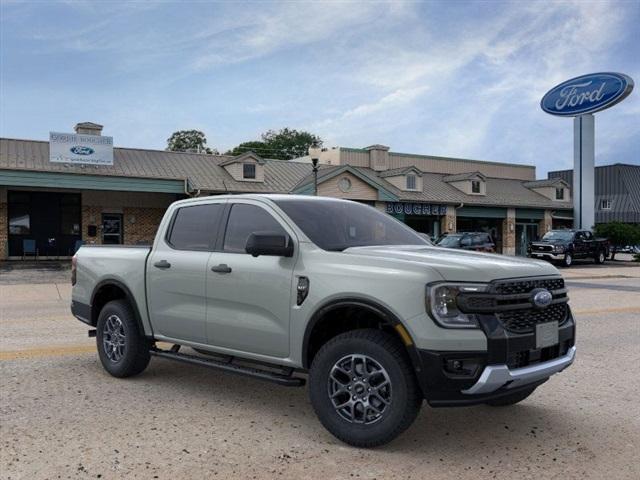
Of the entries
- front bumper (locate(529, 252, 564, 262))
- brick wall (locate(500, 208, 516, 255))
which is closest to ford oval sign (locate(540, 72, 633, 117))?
brick wall (locate(500, 208, 516, 255))

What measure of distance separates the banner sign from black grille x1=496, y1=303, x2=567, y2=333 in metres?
31.7

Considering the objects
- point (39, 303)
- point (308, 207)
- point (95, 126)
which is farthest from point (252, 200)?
point (95, 126)

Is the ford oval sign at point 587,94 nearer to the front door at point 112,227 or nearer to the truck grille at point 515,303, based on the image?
the front door at point 112,227

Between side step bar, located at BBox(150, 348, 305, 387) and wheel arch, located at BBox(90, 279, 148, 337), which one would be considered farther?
wheel arch, located at BBox(90, 279, 148, 337)

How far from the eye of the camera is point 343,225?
17.3 ft

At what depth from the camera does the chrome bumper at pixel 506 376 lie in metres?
3.91

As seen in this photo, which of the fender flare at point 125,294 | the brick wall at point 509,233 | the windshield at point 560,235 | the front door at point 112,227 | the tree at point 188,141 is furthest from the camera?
the tree at point 188,141

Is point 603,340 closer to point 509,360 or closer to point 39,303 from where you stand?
point 509,360

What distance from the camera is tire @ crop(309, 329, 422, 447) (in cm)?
405

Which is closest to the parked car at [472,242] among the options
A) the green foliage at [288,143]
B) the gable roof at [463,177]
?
the gable roof at [463,177]

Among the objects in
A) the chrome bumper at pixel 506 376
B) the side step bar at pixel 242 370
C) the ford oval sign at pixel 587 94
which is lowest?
the side step bar at pixel 242 370

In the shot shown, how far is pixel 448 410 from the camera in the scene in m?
5.28

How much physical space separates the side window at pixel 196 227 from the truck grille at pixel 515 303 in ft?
8.23

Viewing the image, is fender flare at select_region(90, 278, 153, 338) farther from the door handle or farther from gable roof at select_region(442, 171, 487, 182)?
gable roof at select_region(442, 171, 487, 182)
